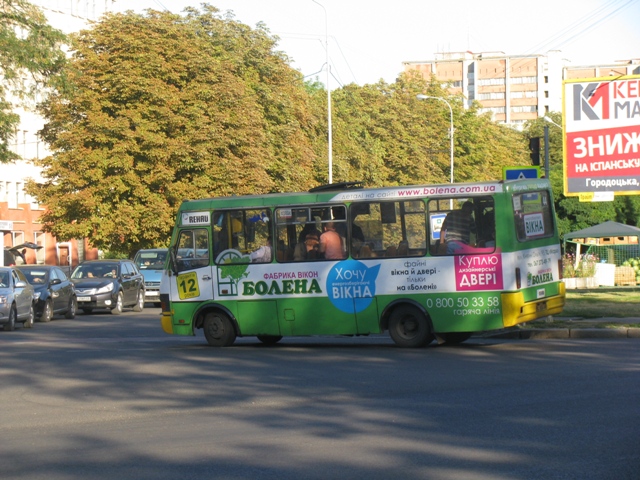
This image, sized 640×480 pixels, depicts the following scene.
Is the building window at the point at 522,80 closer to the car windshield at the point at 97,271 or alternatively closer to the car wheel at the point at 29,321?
the car windshield at the point at 97,271

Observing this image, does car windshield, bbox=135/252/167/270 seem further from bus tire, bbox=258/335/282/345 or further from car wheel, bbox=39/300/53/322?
bus tire, bbox=258/335/282/345

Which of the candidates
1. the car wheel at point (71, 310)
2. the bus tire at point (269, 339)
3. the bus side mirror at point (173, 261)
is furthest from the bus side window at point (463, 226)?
the car wheel at point (71, 310)

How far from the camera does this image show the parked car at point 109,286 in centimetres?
3503

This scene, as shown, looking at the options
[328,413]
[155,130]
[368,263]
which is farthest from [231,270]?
[155,130]

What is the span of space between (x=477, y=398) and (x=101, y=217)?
4208 cm

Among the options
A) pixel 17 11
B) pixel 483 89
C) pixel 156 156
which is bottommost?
pixel 156 156

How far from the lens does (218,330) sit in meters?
20.0

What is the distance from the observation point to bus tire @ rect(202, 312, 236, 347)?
19875mm

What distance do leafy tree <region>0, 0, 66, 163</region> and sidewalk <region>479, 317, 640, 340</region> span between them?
76.7 ft

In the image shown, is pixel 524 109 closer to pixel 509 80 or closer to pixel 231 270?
pixel 509 80

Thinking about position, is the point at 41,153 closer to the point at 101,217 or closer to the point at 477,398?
the point at 101,217

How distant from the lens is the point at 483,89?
187750 mm

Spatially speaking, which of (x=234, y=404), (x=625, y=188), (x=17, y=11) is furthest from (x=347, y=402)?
(x=17, y=11)

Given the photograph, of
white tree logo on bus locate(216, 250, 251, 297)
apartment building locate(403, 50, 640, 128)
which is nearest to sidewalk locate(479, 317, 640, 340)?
white tree logo on bus locate(216, 250, 251, 297)
